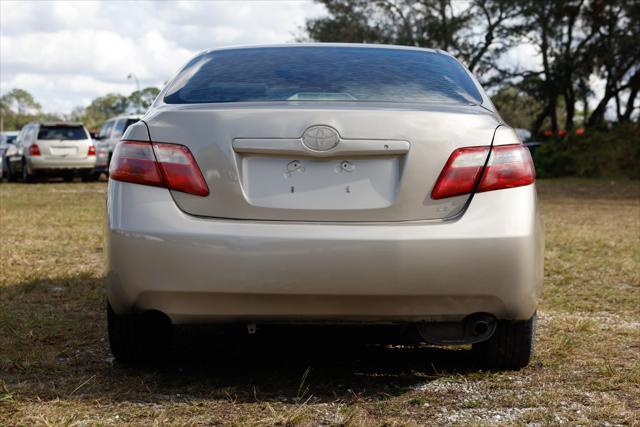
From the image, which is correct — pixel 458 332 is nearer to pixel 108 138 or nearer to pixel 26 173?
pixel 26 173

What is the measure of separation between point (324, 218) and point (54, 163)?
74.2 ft

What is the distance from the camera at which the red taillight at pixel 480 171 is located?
3625mm

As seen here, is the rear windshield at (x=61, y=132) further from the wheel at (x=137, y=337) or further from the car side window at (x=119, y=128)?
the wheel at (x=137, y=337)

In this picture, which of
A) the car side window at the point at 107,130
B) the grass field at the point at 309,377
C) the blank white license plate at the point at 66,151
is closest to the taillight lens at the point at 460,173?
the grass field at the point at 309,377

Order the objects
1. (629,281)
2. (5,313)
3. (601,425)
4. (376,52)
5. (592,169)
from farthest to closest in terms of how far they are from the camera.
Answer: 1. (592,169)
2. (629,281)
3. (5,313)
4. (376,52)
5. (601,425)

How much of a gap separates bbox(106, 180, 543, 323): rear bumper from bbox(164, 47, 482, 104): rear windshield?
583 millimetres

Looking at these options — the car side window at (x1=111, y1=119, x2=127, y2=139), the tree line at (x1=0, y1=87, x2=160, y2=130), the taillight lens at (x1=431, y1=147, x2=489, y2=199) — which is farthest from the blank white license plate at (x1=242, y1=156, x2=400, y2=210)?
the tree line at (x1=0, y1=87, x2=160, y2=130)

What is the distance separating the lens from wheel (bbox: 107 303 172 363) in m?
4.05

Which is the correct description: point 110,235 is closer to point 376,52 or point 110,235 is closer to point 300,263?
point 300,263

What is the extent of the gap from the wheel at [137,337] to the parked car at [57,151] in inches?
852

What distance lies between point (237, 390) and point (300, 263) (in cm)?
70

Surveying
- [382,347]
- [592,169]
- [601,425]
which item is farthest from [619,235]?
[592,169]

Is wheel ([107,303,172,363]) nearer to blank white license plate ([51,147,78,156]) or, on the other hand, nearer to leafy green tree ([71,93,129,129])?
blank white license plate ([51,147,78,156])

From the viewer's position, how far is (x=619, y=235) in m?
10.9
